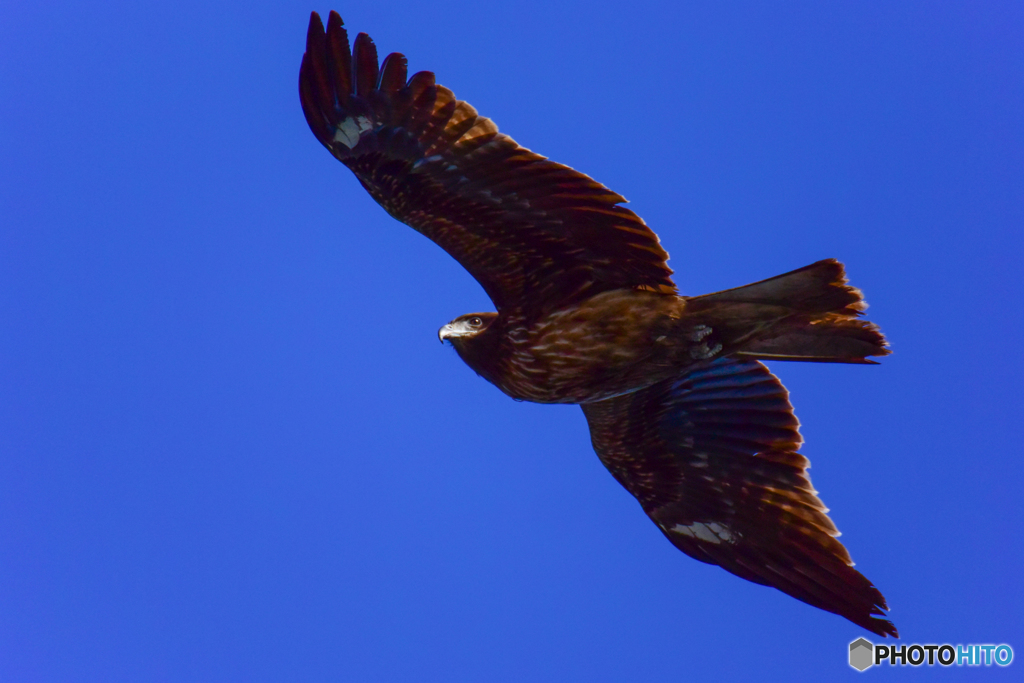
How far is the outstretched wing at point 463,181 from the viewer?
5.59 metres

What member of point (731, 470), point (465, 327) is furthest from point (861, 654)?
point (465, 327)

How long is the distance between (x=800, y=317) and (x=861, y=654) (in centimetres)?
374

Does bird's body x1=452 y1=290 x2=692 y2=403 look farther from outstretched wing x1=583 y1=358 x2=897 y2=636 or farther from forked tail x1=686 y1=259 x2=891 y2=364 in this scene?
outstretched wing x1=583 y1=358 x2=897 y2=636

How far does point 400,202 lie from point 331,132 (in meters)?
0.59

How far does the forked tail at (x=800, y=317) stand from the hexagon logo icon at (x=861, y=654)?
3404mm

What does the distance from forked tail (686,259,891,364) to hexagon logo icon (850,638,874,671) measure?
3.40 m

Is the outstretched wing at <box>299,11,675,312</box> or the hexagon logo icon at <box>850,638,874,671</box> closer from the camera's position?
the outstretched wing at <box>299,11,675,312</box>

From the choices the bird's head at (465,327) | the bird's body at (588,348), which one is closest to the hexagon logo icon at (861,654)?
the bird's body at (588,348)

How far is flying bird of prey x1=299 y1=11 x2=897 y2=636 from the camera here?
18.5 ft

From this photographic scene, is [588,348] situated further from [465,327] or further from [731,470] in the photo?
[731,470]

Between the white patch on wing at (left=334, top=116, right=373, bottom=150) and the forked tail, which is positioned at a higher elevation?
the white patch on wing at (left=334, top=116, right=373, bottom=150)

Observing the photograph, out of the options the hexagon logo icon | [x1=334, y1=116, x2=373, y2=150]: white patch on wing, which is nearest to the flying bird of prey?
[x1=334, y1=116, x2=373, y2=150]: white patch on wing

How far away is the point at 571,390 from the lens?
6.56 metres

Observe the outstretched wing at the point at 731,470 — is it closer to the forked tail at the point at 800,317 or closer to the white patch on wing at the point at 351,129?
the forked tail at the point at 800,317
